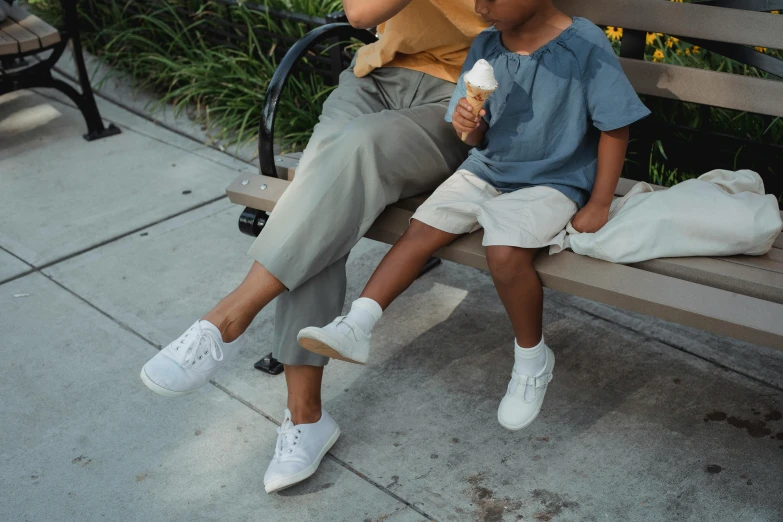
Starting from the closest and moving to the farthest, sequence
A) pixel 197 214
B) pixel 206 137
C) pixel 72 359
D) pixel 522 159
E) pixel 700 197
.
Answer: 1. pixel 700 197
2. pixel 522 159
3. pixel 72 359
4. pixel 197 214
5. pixel 206 137

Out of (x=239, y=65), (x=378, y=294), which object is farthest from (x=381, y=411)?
(x=239, y=65)

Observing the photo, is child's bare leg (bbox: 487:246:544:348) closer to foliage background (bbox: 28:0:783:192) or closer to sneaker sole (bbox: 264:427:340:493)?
sneaker sole (bbox: 264:427:340:493)

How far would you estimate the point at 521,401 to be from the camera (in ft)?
8.16

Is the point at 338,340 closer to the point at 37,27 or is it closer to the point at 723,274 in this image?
the point at 723,274

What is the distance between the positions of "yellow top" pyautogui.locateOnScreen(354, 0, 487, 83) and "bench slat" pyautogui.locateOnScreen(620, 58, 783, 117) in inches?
21.1

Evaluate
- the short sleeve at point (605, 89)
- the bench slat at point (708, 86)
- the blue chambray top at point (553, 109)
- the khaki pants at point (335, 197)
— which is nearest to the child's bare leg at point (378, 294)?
the khaki pants at point (335, 197)

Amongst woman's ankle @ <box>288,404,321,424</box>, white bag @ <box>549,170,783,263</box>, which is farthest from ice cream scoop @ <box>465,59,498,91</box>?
woman's ankle @ <box>288,404,321,424</box>

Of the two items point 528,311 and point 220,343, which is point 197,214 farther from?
point 528,311

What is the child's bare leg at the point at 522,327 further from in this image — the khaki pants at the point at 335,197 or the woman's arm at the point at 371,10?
the woman's arm at the point at 371,10

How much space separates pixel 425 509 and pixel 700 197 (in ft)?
3.63

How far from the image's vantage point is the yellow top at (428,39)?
273 cm

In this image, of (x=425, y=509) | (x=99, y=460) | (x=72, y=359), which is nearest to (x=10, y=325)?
(x=72, y=359)

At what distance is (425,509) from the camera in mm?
2445

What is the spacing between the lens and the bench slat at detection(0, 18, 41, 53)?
4.44m
